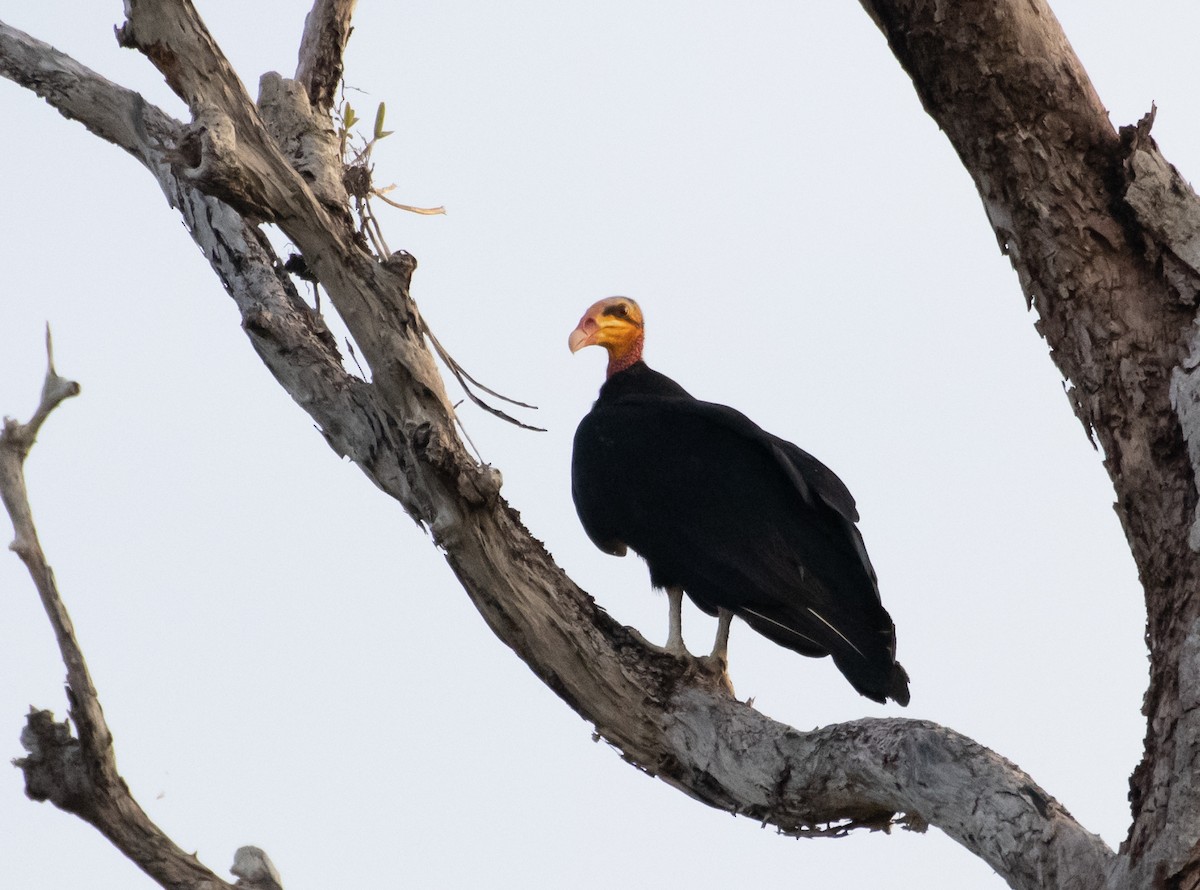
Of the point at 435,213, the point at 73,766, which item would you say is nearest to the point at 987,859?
the point at 73,766

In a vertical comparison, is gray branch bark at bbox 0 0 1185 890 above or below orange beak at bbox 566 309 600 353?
below

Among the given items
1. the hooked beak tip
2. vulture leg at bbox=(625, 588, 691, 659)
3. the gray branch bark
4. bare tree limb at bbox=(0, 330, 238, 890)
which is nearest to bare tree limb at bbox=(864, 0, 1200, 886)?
the gray branch bark

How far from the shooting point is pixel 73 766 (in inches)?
108

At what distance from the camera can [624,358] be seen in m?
5.39

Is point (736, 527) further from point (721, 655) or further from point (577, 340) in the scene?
point (577, 340)

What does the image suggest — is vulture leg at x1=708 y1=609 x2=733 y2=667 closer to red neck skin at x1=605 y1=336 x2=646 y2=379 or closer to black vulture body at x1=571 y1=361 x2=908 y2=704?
black vulture body at x1=571 y1=361 x2=908 y2=704

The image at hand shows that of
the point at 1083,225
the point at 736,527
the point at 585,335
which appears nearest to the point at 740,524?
the point at 736,527

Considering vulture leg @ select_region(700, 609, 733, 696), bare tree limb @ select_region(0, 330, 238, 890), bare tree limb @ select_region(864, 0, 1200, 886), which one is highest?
bare tree limb @ select_region(864, 0, 1200, 886)

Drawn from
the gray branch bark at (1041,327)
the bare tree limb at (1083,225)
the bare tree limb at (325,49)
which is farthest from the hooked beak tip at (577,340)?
the bare tree limb at (1083,225)

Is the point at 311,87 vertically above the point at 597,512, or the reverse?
the point at 311,87

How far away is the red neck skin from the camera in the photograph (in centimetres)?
538

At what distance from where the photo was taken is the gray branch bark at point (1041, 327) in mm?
2613

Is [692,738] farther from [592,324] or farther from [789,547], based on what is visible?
[592,324]

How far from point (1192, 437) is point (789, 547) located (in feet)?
4.53
